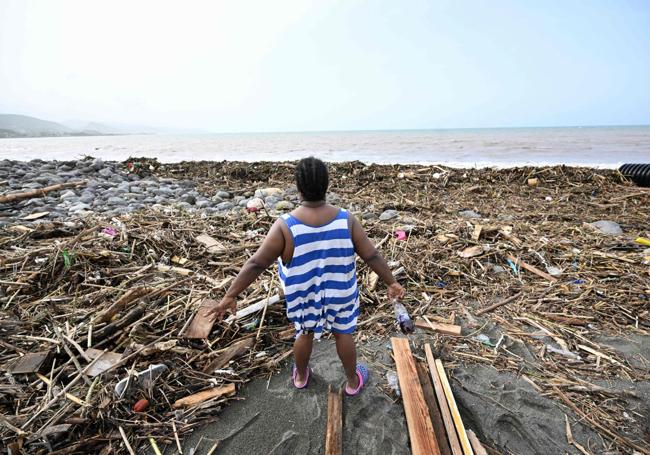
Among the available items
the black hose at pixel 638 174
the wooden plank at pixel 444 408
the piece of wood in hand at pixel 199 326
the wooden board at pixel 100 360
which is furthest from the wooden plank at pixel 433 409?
the black hose at pixel 638 174

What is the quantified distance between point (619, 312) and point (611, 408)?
4.92 feet

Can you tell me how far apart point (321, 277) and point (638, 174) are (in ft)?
37.9

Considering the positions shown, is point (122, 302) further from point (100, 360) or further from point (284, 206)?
point (284, 206)

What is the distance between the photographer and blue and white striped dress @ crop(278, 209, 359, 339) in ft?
6.45

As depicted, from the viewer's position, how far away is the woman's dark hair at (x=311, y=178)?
1.92m

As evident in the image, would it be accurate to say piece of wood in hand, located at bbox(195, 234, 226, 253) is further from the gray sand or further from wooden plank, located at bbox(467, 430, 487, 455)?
wooden plank, located at bbox(467, 430, 487, 455)

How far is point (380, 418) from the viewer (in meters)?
2.19

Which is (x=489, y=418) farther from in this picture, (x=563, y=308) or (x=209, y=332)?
(x=209, y=332)

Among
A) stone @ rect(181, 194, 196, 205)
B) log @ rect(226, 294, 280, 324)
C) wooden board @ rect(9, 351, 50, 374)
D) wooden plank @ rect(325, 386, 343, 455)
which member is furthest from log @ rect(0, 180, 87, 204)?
wooden plank @ rect(325, 386, 343, 455)

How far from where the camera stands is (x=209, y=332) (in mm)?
2783

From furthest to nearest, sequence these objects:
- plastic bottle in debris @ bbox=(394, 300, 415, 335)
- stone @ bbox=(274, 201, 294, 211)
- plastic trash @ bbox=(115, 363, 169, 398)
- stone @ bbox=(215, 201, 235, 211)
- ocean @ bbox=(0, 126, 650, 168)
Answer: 1. ocean @ bbox=(0, 126, 650, 168)
2. stone @ bbox=(215, 201, 235, 211)
3. stone @ bbox=(274, 201, 294, 211)
4. plastic bottle in debris @ bbox=(394, 300, 415, 335)
5. plastic trash @ bbox=(115, 363, 169, 398)

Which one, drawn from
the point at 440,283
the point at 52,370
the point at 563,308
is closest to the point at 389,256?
the point at 440,283

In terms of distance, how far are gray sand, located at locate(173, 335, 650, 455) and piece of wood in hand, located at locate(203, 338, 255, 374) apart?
0.95 ft

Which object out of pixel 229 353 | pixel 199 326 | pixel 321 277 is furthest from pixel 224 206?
pixel 321 277
